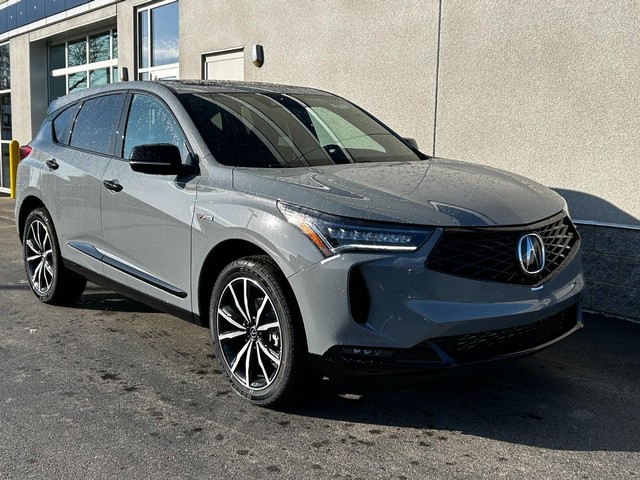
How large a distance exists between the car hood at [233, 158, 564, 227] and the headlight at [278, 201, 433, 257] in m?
0.04

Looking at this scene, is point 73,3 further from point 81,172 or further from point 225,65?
point 81,172

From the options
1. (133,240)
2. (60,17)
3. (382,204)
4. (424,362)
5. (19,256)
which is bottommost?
(19,256)

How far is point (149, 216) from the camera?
4.34 metres

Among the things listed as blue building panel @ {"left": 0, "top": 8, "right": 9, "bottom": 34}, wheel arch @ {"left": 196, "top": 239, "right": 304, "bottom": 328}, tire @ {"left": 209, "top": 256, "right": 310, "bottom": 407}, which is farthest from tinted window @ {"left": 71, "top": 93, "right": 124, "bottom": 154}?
blue building panel @ {"left": 0, "top": 8, "right": 9, "bottom": 34}

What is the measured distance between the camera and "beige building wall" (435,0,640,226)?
18.9 feet

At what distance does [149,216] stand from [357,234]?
1.58m

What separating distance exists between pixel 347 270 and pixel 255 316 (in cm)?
71

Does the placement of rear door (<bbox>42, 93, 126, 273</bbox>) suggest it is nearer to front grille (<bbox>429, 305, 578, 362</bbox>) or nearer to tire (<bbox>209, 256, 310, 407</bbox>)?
tire (<bbox>209, 256, 310, 407</bbox>)

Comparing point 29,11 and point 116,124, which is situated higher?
point 29,11

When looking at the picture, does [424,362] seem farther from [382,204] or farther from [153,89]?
[153,89]

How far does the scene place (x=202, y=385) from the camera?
13.5ft

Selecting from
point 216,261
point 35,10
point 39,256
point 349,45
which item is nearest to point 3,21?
point 35,10

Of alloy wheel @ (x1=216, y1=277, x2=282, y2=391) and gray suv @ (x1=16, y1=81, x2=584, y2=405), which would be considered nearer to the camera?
gray suv @ (x1=16, y1=81, x2=584, y2=405)

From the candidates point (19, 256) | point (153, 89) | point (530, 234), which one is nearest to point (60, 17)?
point (19, 256)
